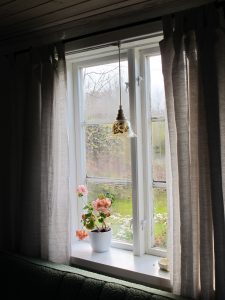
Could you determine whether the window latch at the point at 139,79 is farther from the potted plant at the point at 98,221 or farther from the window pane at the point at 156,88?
the potted plant at the point at 98,221

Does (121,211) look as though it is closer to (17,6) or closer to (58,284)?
(58,284)

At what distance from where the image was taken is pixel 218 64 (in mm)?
1668

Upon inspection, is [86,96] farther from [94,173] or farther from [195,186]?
[195,186]

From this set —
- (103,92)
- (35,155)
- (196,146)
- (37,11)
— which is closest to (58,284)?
(35,155)

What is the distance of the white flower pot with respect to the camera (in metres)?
2.40

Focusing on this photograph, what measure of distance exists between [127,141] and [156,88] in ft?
1.28

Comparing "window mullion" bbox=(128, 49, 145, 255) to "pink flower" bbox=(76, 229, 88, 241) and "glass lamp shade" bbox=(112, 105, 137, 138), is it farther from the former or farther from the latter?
"pink flower" bbox=(76, 229, 88, 241)

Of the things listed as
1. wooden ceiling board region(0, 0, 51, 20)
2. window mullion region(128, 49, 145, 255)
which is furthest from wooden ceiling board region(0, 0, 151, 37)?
window mullion region(128, 49, 145, 255)

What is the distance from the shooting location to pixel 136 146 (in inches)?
88.7

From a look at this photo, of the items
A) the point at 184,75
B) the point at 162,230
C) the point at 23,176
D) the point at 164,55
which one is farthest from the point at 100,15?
the point at 162,230

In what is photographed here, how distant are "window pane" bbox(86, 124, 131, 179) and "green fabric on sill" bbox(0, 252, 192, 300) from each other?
669 mm

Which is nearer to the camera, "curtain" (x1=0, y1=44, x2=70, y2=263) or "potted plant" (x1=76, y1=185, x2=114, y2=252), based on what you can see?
"curtain" (x1=0, y1=44, x2=70, y2=263)

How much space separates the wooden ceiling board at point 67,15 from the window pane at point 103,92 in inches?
15.0

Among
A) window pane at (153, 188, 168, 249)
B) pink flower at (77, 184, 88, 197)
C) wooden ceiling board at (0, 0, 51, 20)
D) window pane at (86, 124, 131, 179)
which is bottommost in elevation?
window pane at (153, 188, 168, 249)
